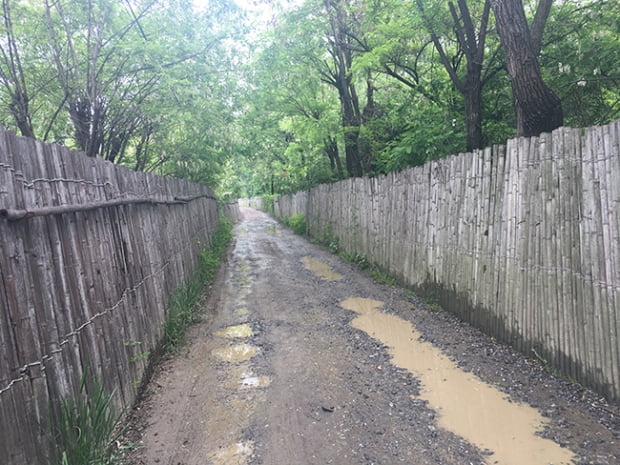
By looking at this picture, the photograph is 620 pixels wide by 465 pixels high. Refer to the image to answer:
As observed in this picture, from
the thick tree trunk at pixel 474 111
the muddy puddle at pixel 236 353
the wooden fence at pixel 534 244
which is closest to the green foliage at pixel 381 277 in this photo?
the wooden fence at pixel 534 244

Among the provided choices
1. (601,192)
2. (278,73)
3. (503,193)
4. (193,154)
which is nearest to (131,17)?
(193,154)

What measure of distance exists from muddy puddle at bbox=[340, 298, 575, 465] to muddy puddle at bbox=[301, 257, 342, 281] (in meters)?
3.74

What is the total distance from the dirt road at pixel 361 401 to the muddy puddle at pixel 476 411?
11 mm

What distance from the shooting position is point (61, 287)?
247 centimetres

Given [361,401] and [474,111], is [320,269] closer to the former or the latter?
[474,111]

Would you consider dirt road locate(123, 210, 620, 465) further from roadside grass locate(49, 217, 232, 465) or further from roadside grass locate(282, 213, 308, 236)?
roadside grass locate(282, 213, 308, 236)

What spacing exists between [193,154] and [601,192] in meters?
9.76

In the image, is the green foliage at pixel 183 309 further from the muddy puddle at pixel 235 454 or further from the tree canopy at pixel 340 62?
the tree canopy at pixel 340 62

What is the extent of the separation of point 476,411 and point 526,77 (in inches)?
142

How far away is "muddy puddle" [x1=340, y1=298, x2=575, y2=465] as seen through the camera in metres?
2.73

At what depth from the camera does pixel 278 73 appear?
39.8 feet

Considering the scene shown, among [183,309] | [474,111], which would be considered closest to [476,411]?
[183,309]

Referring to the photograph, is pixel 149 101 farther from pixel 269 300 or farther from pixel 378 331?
pixel 378 331

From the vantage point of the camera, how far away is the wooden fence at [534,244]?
10.3 feet
